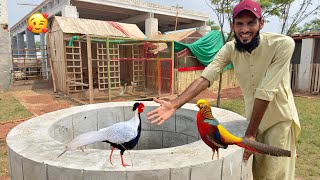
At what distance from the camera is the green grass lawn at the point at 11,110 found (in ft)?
23.9

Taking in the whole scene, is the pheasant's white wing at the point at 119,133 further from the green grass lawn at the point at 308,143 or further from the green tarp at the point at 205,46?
the green tarp at the point at 205,46

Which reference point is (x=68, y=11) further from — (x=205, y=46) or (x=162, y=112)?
(x=162, y=112)

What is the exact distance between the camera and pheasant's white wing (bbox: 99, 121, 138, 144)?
1293 millimetres

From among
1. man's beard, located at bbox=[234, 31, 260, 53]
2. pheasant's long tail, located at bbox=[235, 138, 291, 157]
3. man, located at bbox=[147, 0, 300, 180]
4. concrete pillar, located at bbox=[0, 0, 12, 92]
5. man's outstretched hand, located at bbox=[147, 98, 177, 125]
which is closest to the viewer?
pheasant's long tail, located at bbox=[235, 138, 291, 157]

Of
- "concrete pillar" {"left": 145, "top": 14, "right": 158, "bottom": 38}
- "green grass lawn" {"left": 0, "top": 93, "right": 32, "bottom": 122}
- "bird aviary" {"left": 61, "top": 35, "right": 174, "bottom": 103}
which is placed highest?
"concrete pillar" {"left": 145, "top": 14, "right": 158, "bottom": 38}

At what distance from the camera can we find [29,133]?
2.43m

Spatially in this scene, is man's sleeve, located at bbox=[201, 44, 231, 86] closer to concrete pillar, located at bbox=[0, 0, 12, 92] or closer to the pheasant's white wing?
the pheasant's white wing

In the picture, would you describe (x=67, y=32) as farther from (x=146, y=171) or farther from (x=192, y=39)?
(x=146, y=171)

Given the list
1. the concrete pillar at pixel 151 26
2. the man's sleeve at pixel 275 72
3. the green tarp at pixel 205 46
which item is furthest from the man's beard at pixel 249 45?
the concrete pillar at pixel 151 26

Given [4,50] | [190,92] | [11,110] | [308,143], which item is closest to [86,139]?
[190,92]

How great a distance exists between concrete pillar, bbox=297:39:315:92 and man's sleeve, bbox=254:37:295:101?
41.4 feet

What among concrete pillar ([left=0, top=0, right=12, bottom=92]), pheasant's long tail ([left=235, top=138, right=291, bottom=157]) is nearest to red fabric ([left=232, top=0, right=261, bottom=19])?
pheasant's long tail ([left=235, top=138, right=291, bottom=157])

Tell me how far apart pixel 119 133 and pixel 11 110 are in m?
8.54

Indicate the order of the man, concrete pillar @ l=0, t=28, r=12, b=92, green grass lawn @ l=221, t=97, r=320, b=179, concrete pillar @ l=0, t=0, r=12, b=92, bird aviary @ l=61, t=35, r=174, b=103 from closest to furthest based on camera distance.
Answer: the man → green grass lawn @ l=221, t=97, r=320, b=179 → bird aviary @ l=61, t=35, r=174, b=103 → concrete pillar @ l=0, t=0, r=12, b=92 → concrete pillar @ l=0, t=28, r=12, b=92
